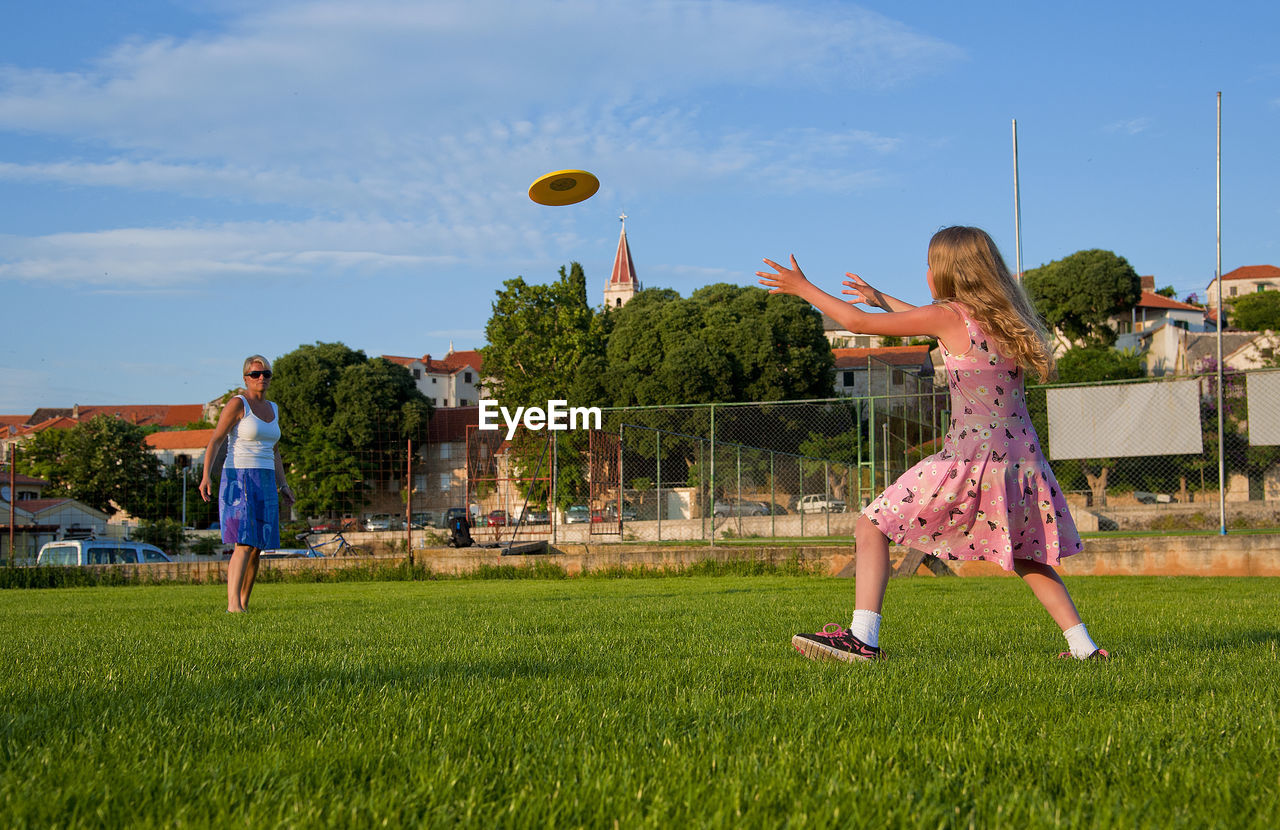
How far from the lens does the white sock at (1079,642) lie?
4125 mm

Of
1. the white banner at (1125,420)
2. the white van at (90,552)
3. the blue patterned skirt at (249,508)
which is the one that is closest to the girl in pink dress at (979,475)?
the blue patterned skirt at (249,508)

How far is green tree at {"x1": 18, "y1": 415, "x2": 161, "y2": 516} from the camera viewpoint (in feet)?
200

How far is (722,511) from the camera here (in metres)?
21.0

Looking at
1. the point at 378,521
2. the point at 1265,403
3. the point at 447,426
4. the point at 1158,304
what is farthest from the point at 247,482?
the point at 1158,304

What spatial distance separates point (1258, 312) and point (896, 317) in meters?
88.6

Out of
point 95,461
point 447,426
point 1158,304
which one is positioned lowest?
point 95,461

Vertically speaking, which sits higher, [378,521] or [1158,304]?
[1158,304]

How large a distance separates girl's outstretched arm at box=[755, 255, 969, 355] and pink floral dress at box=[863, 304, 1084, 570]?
2.3 inches

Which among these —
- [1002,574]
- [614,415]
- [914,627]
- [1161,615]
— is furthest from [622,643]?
[614,415]

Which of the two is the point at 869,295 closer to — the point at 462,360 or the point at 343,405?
the point at 343,405

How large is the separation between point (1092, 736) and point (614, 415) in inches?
702

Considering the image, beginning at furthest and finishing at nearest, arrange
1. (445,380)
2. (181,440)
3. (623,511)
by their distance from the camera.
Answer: (445,380)
(181,440)
(623,511)

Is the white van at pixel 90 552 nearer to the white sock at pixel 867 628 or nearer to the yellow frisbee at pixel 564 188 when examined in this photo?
the yellow frisbee at pixel 564 188

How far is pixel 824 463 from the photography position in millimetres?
21938
